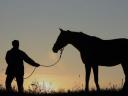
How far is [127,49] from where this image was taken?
16.1m

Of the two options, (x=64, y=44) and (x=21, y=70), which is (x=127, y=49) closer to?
(x=64, y=44)

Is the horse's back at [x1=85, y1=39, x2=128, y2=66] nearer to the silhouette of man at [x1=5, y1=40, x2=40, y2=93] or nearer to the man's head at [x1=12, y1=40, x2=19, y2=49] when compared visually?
the silhouette of man at [x1=5, y1=40, x2=40, y2=93]

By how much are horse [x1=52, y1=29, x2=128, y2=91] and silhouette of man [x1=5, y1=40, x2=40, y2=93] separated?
97.8 inches

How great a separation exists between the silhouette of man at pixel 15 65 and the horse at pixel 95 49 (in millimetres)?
2483

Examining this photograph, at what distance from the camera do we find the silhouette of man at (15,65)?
45.1 ft

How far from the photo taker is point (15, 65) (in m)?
13.8

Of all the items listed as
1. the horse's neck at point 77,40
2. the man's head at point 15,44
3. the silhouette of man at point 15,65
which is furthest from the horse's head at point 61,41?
the man's head at point 15,44

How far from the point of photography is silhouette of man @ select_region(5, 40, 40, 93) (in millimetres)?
13734

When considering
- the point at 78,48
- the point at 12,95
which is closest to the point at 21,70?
the point at 12,95

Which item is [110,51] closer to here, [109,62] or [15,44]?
[109,62]

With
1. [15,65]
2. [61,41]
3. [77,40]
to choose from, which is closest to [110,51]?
[77,40]

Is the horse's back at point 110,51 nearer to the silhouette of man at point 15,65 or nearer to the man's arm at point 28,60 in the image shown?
the man's arm at point 28,60

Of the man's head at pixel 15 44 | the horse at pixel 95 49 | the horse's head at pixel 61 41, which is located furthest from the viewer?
the horse's head at pixel 61 41

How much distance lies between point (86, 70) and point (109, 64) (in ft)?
5.43
